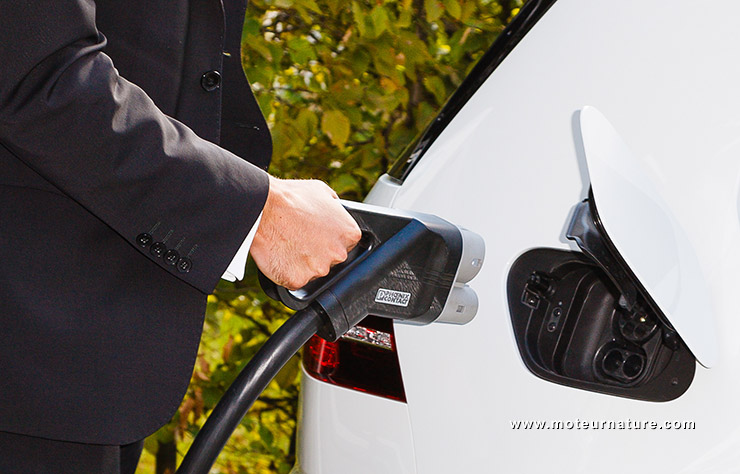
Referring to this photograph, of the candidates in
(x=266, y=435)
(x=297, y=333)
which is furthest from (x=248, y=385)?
(x=266, y=435)

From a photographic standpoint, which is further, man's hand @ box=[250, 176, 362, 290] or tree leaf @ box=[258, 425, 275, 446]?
tree leaf @ box=[258, 425, 275, 446]

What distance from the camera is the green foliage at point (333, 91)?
8.40ft

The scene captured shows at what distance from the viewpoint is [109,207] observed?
43.4 inches

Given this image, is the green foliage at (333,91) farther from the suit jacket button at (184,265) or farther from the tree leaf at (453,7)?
the suit jacket button at (184,265)

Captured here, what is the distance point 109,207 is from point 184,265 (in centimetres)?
12

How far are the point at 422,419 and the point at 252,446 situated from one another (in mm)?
2119

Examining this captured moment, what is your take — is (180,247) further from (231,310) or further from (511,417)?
(231,310)

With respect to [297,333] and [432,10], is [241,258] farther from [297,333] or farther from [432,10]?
[432,10]

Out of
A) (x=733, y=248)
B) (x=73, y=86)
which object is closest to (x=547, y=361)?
(x=733, y=248)

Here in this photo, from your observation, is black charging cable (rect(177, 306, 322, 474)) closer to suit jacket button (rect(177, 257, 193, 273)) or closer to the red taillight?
suit jacket button (rect(177, 257, 193, 273))

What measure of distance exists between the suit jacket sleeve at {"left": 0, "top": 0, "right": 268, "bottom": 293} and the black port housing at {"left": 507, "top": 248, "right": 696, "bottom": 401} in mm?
465

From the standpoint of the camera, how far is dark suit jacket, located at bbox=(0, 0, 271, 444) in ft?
3.34

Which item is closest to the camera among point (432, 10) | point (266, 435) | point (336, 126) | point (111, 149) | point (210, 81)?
point (111, 149)

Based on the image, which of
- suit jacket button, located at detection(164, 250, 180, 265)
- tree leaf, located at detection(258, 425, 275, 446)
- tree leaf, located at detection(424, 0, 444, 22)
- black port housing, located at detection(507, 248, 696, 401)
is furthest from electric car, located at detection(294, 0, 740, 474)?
tree leaf, located at detection(258, 425, 275, 446)
